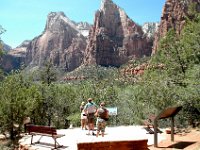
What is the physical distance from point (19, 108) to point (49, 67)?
1411 inches

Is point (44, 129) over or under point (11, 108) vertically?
under

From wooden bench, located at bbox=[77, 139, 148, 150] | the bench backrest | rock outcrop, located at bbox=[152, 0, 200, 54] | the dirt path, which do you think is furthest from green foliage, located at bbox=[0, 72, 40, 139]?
rock outcrop, located at bbox=[152, 0, 200, 54]

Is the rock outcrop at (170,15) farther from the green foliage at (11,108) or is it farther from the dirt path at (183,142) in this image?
the dirt path at (183,142)

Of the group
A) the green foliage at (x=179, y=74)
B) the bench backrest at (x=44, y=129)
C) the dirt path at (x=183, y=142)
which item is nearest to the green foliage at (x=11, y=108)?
the bench backrest at (x=44, y=129)

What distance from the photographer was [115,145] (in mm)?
10375

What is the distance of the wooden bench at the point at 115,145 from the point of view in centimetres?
1025

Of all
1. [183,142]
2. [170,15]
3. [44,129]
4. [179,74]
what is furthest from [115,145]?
[170,15]

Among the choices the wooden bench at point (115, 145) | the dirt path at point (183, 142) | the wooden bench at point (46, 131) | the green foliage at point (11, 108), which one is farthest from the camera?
the green foliage at point (11, 108)

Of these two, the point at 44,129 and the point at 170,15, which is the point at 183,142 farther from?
the point at 170,15

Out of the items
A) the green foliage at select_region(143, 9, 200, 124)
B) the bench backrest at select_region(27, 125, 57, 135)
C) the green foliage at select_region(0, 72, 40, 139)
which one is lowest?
the bench backrest at select_region(27, 125, 57, 135)

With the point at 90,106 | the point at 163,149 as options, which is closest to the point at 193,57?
the point at 90,106

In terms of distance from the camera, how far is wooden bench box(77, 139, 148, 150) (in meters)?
10.2

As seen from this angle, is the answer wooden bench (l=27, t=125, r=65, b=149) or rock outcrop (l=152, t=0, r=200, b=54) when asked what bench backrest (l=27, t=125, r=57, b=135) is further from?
rock outcrop (l=152, t=0, r=200, b=54)

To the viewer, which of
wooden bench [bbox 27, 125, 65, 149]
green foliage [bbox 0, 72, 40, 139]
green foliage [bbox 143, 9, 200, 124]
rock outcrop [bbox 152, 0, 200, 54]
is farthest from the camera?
rock outcrop [bbox 152, 0, 200, 54]
